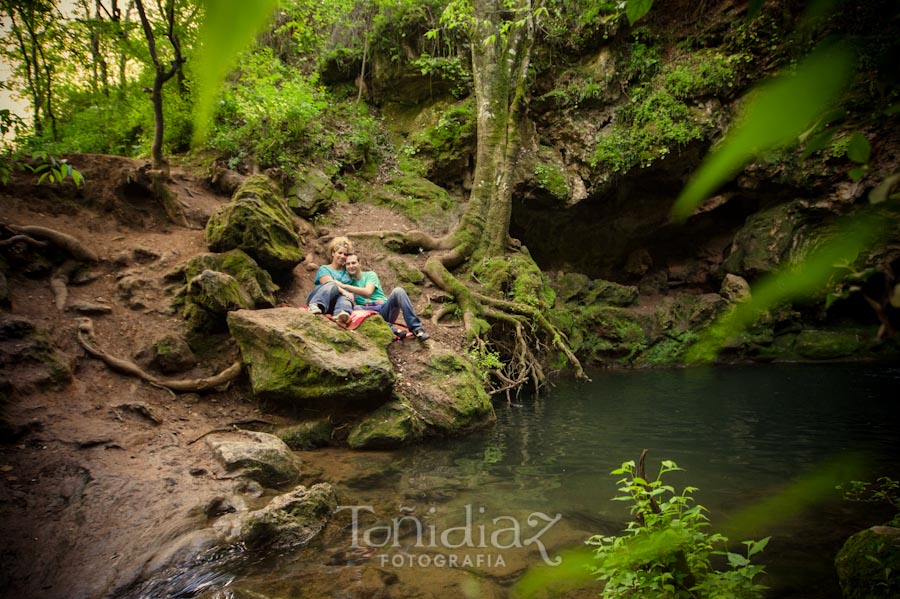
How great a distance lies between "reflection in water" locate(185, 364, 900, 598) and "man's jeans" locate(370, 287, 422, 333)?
185cm

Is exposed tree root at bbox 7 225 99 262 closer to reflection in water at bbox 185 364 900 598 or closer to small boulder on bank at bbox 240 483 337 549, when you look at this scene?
reflection in water at bbox 185 364 900 598

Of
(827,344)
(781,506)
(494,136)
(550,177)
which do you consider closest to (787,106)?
(781,506)

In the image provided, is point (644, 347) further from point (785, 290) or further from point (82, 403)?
point (785, 290)

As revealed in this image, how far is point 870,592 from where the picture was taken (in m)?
2.27

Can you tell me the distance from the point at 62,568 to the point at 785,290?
152 inches

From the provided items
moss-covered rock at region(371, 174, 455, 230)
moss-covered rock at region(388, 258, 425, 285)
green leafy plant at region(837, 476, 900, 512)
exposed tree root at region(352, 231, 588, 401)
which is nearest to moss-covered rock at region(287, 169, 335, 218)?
exposed tree root at region(352, 231, 588, 401)

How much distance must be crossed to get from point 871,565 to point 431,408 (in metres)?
4.23

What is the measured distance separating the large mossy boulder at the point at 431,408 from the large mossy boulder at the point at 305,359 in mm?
301

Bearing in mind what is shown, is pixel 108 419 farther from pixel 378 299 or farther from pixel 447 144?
pixel 447 144

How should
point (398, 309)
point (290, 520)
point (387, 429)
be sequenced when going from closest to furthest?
1. point (290, 520)
2. point (387, 429)
3. point (398, 309)

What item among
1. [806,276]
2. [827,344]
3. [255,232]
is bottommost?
[827,344]

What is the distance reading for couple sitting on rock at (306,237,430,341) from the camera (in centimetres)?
625

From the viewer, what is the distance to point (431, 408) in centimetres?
582

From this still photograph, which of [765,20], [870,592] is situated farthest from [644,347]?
[870,592]
